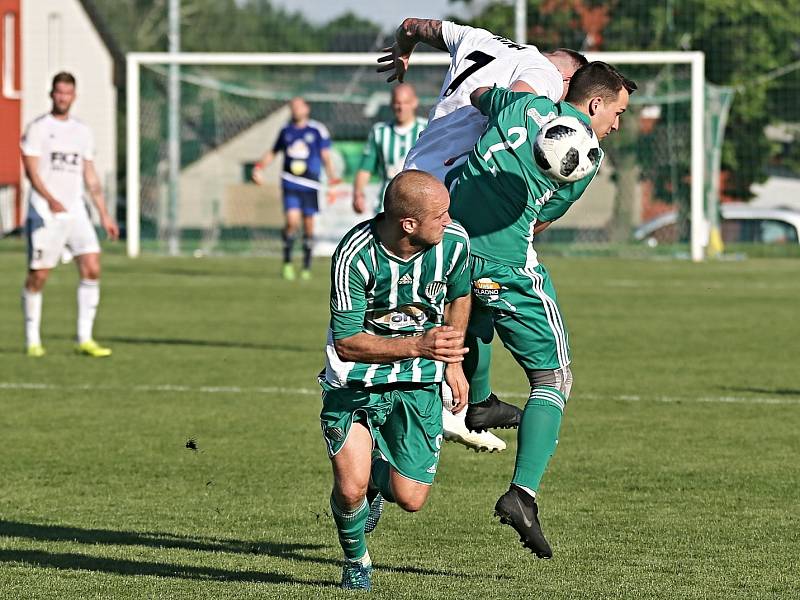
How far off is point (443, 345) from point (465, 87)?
201 cm

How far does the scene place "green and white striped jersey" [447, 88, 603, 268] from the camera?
637 cm

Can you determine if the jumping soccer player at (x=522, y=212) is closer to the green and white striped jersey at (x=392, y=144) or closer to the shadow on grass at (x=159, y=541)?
the shadow on grass at (x=159, y=541)

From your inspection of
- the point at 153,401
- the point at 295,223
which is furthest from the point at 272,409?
the point at 295,223

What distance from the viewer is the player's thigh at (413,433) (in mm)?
5645

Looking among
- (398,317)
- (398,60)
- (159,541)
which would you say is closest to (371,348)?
(398,317)

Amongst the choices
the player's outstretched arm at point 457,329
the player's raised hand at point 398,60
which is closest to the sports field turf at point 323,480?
the player's outstretched arm at point 457,329

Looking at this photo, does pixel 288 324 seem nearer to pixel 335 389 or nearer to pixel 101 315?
pixel 101 315

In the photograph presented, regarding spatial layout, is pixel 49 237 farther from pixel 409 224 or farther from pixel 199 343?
pixel 409 224

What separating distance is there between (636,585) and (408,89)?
393 inches

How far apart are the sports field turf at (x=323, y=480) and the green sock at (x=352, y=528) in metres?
0.14

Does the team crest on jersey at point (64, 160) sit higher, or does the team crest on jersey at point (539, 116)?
the team crest on jersey at point (539, 116)

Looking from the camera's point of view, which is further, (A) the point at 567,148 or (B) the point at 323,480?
(B) the point at 323,480

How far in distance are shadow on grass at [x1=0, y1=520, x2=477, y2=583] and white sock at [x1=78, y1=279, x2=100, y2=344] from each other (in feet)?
23.5

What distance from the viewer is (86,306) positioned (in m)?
13.9
